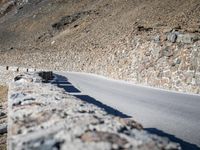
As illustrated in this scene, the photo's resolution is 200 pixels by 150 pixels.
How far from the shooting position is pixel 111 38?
5112cm

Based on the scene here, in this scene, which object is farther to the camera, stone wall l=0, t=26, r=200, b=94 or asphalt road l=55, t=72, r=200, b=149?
stone wall l=0, t=26, r=200, b=94

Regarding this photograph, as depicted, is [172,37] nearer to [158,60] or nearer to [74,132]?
[158,60]

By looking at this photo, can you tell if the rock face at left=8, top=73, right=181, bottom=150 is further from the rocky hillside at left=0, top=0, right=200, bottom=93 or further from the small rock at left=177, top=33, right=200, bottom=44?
the small rock at left=177, top=33, right=200, bottom=44

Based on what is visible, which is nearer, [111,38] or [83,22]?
[111,38]

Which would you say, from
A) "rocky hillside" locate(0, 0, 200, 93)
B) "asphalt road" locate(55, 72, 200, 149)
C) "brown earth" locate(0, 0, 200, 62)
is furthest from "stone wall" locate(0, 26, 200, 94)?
"asphalt road" locate(55, 72, 200, 149)

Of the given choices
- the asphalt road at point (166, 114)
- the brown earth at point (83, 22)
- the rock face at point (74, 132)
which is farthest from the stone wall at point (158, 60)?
the rock face at point (74, 132)

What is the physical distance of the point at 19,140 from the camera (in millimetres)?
4824

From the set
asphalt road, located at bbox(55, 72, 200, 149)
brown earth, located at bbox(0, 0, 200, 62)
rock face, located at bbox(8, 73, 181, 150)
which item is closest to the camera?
rock face, located at bbox(8, 73, 181, 150)

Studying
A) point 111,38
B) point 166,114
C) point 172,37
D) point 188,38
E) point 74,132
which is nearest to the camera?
point 74,132

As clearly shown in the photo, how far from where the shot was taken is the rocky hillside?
80.9 ft

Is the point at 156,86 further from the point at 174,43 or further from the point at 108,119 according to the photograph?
the point at 108,119

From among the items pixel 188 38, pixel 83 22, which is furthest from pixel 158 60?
pixel 83 22

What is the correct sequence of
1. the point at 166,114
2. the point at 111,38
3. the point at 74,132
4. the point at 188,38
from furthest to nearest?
the point at 111,38 < the point at 188,38 < the point at 166,114 < the point at 74,132

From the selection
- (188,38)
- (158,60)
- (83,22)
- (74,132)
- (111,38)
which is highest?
(83,22)
